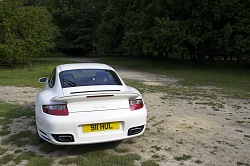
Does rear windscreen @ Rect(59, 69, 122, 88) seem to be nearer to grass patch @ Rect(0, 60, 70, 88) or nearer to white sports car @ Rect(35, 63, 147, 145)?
white sports car @ Rect(35, 63, 147, 145)

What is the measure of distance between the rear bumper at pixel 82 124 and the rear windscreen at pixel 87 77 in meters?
0.75

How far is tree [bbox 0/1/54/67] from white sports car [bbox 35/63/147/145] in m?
18.3

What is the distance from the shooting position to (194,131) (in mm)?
5098

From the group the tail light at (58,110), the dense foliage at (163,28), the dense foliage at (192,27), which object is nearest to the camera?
the tail light at (58,110)

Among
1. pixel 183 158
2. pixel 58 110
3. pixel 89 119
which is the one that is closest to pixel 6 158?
pixel 58 110

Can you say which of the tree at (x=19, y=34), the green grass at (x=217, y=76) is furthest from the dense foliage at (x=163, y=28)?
the green grass at (x=217, y=76)

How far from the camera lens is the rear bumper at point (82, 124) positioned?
3676mm

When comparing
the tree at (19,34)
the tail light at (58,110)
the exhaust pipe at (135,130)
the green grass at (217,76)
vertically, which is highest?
the tree at (19,34)

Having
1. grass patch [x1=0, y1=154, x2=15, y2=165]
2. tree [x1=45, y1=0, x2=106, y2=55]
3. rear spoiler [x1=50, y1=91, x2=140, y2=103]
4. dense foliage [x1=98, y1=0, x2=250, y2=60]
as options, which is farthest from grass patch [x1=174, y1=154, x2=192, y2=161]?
tree [x1=45, y1=0, x2=106, y2=55]

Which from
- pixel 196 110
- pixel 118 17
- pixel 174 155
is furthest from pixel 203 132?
pixel 118 17

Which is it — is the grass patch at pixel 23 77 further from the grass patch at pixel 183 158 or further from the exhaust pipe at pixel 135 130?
the grass patch at pixel 183 158

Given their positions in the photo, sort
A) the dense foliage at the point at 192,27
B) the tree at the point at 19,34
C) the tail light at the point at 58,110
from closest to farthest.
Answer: the tail light at the point at 58,110 < the dense foliage at the point at 192,27 < the tree at the point at 19,34

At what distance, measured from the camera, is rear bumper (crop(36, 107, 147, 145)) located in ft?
12.1

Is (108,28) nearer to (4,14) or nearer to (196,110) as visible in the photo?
(4,14)
